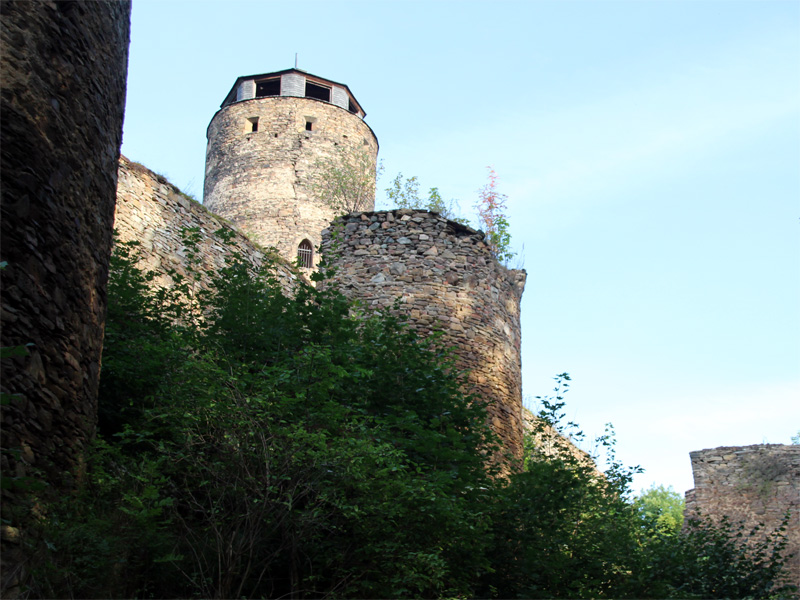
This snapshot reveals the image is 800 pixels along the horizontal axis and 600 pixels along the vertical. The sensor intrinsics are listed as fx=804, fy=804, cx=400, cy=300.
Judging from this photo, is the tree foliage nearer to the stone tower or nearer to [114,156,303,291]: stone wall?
the stone tower

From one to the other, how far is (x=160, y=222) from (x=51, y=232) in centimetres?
547

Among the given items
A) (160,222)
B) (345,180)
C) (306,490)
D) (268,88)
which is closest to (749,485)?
(345,180)

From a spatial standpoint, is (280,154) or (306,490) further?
(280,154)

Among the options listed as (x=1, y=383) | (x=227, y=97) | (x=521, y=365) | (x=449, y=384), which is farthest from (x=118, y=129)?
(x=227, y=97)

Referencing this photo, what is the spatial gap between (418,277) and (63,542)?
6.90m

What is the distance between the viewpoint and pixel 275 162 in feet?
73.6

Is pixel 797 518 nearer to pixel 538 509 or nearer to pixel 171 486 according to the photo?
pixel 538 509

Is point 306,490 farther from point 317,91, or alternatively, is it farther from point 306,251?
point 317,91

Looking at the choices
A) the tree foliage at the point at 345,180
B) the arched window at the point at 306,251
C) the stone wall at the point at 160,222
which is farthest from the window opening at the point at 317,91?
the stone wall at the point at 160,222

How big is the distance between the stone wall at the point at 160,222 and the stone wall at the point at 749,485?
429 inches

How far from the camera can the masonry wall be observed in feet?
71.8

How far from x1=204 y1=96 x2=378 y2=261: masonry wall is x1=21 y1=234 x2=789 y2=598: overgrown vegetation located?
1383 cm

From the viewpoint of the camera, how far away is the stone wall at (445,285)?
1036cm

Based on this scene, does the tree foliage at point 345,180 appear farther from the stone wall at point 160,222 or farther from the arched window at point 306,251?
the stone wall at point 160,222
